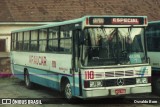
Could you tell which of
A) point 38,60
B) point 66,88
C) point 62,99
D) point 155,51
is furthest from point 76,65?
point 38,60

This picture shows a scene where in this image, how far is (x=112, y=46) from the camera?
1248 centimetres

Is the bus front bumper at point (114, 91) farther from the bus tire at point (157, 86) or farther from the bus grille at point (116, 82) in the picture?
the bus tire at point (157, 86)

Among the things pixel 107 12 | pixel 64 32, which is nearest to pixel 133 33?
pixel 64 32

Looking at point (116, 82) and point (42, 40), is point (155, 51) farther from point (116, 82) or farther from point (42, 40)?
point (42, 40)

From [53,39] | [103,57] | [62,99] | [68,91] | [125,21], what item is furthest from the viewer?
[53,39]

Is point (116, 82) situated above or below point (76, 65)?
below

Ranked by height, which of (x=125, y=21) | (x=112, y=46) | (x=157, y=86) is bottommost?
(x=157, y=86)

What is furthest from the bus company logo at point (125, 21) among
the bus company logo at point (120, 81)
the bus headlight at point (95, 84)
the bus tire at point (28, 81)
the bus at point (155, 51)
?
the bus tire at point (28, 81)

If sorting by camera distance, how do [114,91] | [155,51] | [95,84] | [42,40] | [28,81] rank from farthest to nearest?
[28,81]
[42,40]
[155,51]
[114,91]
[95,84]

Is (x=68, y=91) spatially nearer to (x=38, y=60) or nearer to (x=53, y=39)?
(x=53, y=39)

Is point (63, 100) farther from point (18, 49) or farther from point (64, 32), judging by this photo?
point (18, 49)

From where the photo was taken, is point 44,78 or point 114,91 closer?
point 114,91

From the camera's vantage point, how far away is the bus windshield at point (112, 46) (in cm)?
1222

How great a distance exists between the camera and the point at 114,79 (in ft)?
40.2
